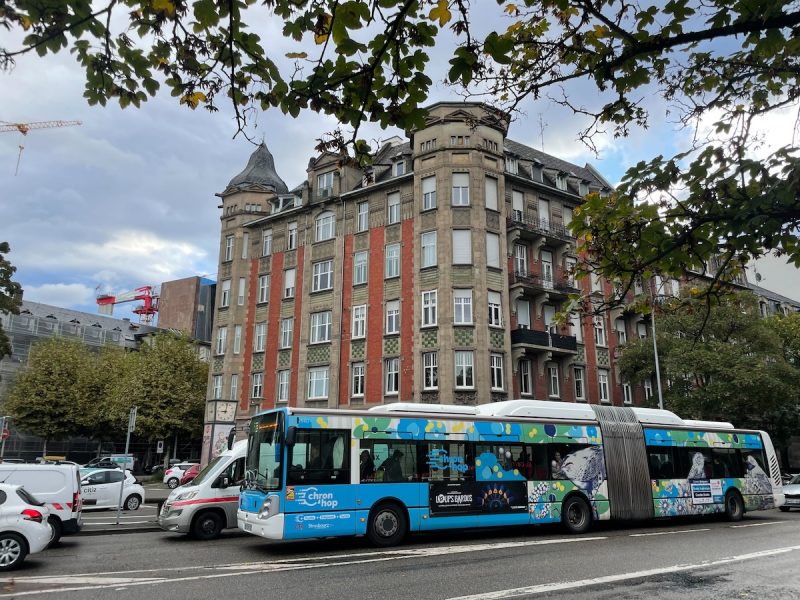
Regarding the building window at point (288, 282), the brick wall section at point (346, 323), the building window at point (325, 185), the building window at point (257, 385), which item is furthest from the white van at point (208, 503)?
the building window at point (325, 185)

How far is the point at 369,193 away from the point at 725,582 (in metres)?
30.4

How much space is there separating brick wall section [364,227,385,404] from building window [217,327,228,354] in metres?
12.1

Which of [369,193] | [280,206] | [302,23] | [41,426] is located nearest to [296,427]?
[302,23]

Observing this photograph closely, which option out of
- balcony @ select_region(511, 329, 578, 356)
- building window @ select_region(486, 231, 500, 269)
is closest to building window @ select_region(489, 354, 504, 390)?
balcony @ select_region(511, 329, 578, 356)

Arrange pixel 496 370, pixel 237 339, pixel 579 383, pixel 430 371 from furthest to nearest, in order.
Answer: pixel 237 339 → pixel 579 383 → pixel 496 370 → pixel 430 371

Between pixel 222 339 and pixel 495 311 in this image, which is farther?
pixel 222 339

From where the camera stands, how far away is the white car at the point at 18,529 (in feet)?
33.4

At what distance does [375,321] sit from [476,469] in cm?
1992

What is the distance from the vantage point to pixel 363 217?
36938 mm

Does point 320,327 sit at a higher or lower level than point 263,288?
lower

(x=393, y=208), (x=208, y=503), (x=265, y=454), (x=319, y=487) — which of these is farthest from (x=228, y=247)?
(x=319, y=487)

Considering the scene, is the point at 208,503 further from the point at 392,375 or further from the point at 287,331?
the point at 287,331

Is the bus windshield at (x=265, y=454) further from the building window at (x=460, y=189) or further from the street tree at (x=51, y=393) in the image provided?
the street tree at (x=51, y=393)

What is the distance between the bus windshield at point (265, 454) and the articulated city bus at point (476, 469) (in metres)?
0.03
